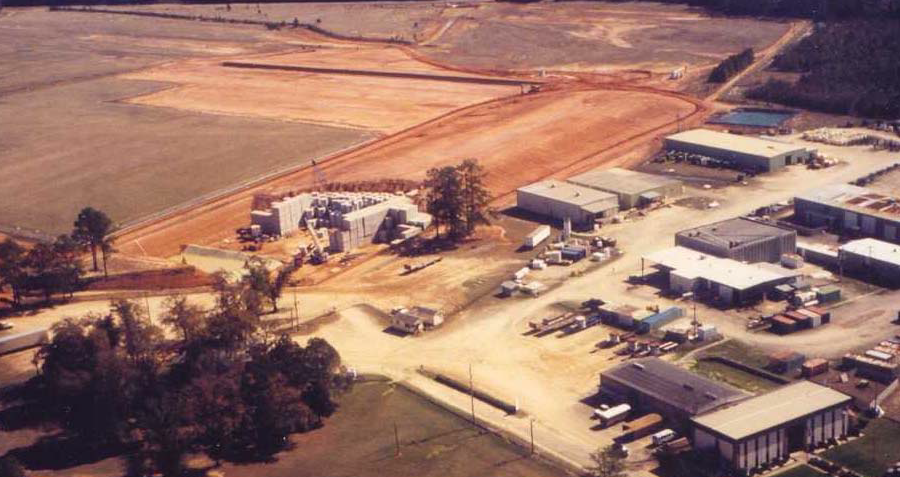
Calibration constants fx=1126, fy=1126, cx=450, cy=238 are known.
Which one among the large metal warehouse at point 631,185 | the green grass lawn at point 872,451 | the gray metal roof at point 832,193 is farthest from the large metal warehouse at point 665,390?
the large metal warehouse at point 631,185

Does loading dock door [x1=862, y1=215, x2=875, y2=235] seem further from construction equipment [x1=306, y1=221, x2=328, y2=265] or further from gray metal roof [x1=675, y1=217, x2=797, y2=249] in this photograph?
construction equipment [x1=306, y1=221, x2=328, y2=265]

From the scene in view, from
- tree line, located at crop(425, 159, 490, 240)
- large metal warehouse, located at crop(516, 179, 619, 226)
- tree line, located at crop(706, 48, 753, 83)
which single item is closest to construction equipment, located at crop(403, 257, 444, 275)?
tree line, located at crop(425, 159, 490, 240)

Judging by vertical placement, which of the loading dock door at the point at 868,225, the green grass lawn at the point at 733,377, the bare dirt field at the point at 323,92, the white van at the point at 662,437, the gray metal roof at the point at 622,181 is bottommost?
the white van at the point at 662,437

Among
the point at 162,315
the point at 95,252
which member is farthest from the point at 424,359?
the point at 95,252

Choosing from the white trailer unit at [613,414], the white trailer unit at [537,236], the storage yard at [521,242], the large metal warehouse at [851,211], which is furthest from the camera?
the white trailer unit at [537,236]

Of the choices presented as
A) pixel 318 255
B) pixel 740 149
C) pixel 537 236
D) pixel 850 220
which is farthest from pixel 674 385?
pixel 740 149

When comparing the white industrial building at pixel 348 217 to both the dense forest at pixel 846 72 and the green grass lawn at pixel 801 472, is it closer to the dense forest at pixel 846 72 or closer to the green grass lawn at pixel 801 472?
the green grass lawn at pixel 801 472
